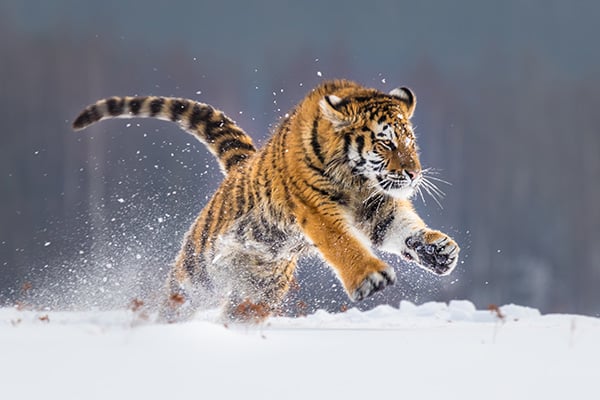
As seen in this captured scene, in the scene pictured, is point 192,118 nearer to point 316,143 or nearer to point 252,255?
point 252,255

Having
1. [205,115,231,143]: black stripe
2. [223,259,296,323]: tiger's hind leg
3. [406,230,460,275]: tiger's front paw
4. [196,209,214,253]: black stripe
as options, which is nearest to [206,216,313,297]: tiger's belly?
[223,259,296,323]: tiger's hind leg

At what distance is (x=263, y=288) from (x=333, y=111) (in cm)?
160

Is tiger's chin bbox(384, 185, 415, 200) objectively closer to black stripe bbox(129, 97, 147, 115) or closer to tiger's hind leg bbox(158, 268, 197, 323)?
tiger's hind leg bbox(158, 268, 197, 323)

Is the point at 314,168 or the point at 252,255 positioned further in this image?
the point at 252,255

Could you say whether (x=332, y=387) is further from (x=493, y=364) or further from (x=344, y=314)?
(x=344, y=314)

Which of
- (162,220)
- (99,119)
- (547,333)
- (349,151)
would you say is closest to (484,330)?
(547,333)

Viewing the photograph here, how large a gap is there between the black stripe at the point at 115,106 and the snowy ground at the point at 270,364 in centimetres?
288

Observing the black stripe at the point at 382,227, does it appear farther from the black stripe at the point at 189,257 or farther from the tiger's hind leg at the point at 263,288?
the black stripe at the point at 189,257

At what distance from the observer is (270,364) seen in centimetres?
391

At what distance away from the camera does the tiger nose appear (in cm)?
566

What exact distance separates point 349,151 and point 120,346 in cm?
253

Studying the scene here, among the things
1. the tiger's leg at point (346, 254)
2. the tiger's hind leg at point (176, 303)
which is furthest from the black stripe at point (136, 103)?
the tiger's leg at point (346, 254)

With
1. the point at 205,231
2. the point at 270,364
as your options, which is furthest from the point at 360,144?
the point at 270,364

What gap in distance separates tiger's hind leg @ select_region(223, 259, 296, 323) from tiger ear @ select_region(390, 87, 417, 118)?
155cm
